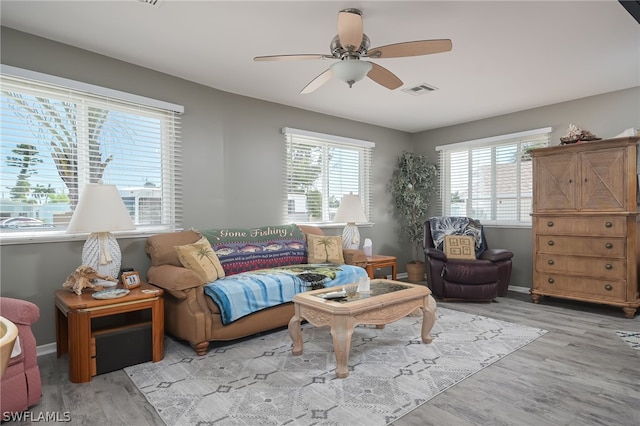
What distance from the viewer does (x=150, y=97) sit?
3.53 metres

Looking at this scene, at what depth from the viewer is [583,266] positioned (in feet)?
13.0

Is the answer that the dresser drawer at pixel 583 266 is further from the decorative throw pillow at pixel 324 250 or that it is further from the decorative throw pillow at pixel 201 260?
the decorative throw pillow at pixel 201 260

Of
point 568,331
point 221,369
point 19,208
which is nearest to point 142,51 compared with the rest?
point 19,208

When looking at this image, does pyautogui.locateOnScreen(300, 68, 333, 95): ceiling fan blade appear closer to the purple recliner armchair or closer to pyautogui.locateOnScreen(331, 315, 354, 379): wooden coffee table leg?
pyautogui.locateOnScreen(331, 315, 354, 379): wooden coffee table leg

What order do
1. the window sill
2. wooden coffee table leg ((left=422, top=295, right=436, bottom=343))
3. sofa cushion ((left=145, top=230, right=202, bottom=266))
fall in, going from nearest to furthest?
the window sill < wooden coffee table leg ((left=422, top=295, right=436, bottom=343)) < sofa cushion ((left=145, top=230, right=202, bottom=266))

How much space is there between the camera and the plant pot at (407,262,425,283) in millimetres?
5750

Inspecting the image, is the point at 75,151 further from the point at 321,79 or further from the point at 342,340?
the point at 342,340

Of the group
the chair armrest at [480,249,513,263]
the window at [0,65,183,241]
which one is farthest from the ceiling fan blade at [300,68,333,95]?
the chair armrest at [480,249,513,263]

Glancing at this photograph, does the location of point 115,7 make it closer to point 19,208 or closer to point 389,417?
point 19,208

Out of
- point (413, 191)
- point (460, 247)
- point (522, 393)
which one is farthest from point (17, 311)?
point (413, 191)

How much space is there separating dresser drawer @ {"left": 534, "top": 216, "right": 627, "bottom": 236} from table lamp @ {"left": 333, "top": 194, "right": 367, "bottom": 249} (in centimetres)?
214

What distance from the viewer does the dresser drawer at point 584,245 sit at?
147 inches

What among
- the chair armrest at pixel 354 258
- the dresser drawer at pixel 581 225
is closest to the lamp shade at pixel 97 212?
the chair armrest at pixel 354 258

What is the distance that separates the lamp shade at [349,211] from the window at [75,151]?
193 centimetres
